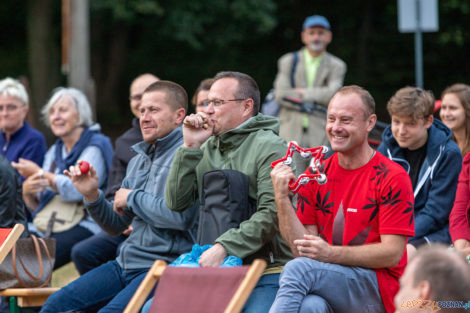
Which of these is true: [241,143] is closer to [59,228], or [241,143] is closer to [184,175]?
[184,175]

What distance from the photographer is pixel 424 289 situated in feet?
8.51

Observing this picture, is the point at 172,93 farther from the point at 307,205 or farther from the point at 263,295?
the point at 263,295

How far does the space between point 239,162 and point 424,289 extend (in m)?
1.85

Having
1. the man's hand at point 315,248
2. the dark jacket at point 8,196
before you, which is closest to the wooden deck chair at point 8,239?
the dark jacket at point 8,196

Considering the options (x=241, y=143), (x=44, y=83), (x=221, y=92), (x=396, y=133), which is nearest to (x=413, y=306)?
(x=241, y=143)

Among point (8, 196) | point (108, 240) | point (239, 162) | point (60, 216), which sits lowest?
point (108, 240)

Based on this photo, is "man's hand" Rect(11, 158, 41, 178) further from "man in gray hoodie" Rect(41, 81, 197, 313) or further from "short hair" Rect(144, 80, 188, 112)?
"short hair" Rect(144, 80, 188, 112)

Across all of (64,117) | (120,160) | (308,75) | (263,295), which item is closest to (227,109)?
(263,295)

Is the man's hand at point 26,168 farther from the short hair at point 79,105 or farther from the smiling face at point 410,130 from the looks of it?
the smiling face at point 410,130

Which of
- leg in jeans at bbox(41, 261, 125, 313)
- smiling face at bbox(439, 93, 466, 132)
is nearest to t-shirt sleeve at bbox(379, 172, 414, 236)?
leg in jeans at bbox(41, 261, 125, 313)

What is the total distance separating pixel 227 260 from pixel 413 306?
1.40 m

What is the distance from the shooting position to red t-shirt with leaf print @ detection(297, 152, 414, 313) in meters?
3.73

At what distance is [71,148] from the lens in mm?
6621

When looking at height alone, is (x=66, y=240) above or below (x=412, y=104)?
below
